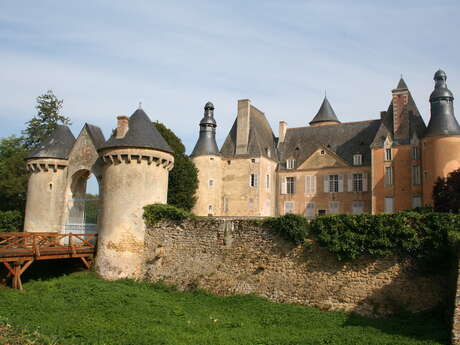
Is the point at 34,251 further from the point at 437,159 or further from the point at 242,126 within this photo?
the point at 437,159

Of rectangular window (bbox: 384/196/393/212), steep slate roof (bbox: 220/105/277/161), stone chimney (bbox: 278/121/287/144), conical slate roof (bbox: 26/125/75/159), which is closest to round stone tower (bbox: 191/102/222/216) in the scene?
steep slate roof (bbox: 220/105/277/161)

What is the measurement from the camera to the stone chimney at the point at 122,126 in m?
21.1

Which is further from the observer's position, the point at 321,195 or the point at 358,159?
the point at 321,195

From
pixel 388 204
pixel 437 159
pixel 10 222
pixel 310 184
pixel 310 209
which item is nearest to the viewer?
pixel 437 159

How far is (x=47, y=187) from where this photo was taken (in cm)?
2328

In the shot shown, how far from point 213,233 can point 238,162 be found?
59.5 feet

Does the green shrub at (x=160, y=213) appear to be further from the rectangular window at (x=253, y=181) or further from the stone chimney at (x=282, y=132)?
the stone chimney at (x=282, y=132)

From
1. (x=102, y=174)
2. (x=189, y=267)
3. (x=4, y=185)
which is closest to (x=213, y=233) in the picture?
(x=189, y=267)

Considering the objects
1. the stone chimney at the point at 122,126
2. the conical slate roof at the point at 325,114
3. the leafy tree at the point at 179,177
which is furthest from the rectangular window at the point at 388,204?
the stone chimney at the point at 122,126

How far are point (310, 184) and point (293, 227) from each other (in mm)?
19915

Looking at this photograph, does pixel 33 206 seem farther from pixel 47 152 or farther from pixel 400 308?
pixel 400 308

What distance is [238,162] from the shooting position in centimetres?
3631

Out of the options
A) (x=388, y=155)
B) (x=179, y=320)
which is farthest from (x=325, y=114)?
(x=179, y=320)

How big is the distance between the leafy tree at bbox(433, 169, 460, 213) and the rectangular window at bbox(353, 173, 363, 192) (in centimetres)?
689
